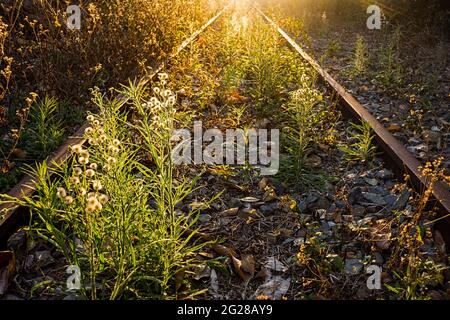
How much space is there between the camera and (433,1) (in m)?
7.81

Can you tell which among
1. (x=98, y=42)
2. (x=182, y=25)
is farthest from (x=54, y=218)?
(x=182, y=25)

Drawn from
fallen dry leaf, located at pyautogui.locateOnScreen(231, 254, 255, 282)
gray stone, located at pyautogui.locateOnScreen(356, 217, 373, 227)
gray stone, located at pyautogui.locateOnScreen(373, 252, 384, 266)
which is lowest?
fallen dry leaf, located at pyautogui.locateOnScreen(231, 254, 255, 282)

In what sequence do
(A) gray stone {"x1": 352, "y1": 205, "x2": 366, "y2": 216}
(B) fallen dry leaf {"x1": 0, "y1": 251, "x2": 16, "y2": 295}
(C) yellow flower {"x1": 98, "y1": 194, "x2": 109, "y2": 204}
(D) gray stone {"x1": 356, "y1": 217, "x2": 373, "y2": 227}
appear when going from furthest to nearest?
(A) gray stone {"x1": 352, "y1": 205, "x2": 366, "y2": 216} < (D) gray stone {"x1": 356, "y1": 217, "x2": 373, "y2": 227} < (B) fallen dry leaf {"x1": 0, "y1": 251, "x2": 16, "y2": 295} < (C) yellow flower {"x1": 98, "y1": 194, "x2": 109, "y2": 204}

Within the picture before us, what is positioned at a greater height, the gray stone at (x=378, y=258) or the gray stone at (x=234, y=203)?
the gray stone at (x=234, y=203)

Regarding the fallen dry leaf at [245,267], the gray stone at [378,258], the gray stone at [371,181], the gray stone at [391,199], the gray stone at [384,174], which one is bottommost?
the fallen dry leaf at [245,267]

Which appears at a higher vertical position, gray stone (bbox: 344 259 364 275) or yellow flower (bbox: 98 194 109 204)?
yellow flower (bbox: 98 194 109 204)

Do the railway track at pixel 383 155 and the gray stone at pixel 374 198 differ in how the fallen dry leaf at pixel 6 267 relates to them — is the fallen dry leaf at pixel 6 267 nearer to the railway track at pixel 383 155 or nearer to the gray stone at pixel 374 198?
the railway track at pixel 383 155

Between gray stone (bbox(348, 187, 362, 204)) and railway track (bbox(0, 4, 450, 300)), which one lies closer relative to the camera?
railway track (bbox(0, 4, 450, 300))

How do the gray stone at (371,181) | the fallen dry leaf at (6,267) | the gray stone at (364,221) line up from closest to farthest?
1. the fallen dry leaf at (6,267)
2. the gray stone at (364,221)
3. the gray stone at (371,181)

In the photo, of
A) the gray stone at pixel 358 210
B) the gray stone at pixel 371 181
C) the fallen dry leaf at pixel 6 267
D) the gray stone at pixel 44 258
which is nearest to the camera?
the fallen dry leaf at pixel 6 267

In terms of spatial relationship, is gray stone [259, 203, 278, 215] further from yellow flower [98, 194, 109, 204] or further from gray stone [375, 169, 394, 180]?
yellow flower [98, 194, 109, 204]

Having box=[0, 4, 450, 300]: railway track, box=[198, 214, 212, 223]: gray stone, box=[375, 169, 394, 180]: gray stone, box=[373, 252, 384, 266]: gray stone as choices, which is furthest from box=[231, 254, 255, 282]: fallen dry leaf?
box=[375, 169, 394, 180]: gray stone

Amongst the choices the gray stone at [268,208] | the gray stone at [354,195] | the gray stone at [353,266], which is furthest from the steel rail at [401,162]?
the gray stone at [268,208]

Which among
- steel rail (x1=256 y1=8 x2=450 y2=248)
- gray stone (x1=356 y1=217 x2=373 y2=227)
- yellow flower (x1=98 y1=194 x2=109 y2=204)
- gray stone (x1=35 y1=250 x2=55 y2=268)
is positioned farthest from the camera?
gray stone (x1=356 y1=217 x2=373 y2=227)
